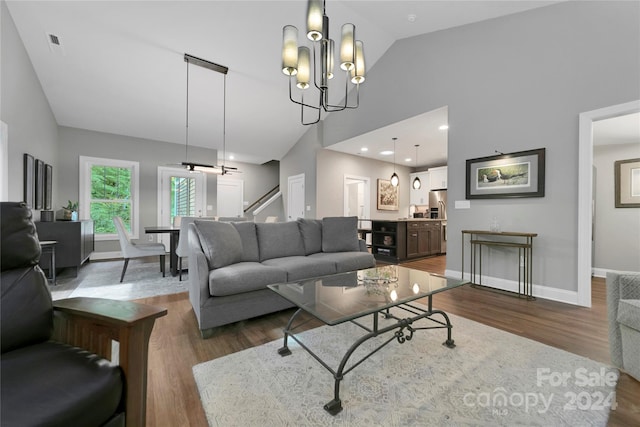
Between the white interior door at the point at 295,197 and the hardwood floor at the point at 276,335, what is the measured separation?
13.8 ft

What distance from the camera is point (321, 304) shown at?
1577 millimetres

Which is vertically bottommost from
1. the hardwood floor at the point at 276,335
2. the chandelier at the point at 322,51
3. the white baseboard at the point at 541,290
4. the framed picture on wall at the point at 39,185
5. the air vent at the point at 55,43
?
the hardwood floor at the point at 276,335

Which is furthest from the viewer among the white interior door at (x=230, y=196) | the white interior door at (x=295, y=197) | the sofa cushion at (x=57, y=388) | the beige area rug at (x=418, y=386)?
the white interior door at (x=230, y=196)

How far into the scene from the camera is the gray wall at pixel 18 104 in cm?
301

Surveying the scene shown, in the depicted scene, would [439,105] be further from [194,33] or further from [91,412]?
[91,412]

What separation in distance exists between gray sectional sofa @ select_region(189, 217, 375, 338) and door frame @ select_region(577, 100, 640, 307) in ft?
7.33

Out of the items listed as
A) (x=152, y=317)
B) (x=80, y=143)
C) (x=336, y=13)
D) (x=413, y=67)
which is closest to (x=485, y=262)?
(x=413, y=67)

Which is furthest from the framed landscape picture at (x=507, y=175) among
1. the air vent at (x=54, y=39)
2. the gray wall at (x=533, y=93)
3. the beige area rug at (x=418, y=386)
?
the air vent at (x=54, y=39)

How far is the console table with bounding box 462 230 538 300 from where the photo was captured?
3090 millimetres

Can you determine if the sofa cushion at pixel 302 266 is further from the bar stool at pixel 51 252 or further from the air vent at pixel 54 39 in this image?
the air vent at pixel 54 39

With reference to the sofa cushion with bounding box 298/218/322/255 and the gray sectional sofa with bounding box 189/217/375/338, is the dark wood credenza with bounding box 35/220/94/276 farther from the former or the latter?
the sofa cushion with bounding box 298/218/322/255

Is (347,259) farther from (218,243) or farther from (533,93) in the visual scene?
(533,93)

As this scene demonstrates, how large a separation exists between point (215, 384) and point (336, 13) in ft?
15.2

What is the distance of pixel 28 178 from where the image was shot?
3600mm
